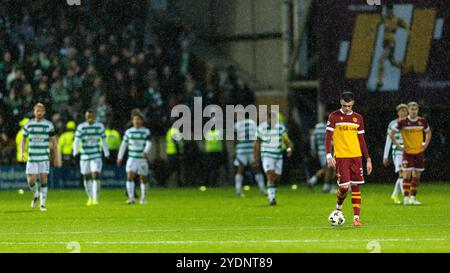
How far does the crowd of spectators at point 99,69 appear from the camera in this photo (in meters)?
40.9

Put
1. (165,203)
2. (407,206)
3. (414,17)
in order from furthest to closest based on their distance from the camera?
1. (414,17)
2. (165,203)
3. (407,206)

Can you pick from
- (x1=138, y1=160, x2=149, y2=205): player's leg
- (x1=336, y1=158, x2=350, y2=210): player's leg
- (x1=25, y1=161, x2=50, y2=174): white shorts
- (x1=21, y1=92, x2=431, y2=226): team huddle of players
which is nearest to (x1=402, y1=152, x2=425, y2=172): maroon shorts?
(x1=21, y1=92, x2=431, y2=226): team huddle of players

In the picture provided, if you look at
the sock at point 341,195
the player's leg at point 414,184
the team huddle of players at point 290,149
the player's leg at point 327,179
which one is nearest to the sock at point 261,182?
the team huddle of players at point 290,149

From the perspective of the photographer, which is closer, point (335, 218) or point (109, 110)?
point (335, 218)

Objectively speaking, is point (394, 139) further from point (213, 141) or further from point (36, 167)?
point (213, 141)

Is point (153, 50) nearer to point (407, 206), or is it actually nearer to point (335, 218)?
point (407, 206)

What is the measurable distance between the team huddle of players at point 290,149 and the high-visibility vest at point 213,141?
4539 mm

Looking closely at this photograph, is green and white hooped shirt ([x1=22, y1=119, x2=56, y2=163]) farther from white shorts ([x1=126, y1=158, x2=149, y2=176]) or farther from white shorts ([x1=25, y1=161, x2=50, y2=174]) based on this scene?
white shorts ([x1=126, y1=158, x2=149, y2=176])

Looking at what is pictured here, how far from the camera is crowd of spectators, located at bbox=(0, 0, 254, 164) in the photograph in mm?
40875

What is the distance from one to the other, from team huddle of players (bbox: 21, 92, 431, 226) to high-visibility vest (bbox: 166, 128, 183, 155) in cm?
518

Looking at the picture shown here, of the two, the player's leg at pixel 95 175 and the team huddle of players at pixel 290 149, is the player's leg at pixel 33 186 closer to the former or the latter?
the team huddle of players at pixel 290 149

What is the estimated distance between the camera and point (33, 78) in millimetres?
41656
